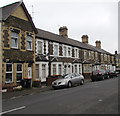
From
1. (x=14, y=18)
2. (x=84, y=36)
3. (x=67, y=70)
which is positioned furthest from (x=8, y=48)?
(x=84, y=36)

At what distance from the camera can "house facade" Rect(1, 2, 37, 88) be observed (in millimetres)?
15614

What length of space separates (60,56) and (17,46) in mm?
9942

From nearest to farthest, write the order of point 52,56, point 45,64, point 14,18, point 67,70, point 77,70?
point 14,18 → point 45,64 → point 52,56 → point 67,70 → point 77,70

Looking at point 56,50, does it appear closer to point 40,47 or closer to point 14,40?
point 40,47

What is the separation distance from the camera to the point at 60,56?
25.8 metres

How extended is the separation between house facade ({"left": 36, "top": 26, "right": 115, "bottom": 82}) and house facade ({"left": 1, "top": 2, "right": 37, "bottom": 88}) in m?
2.24

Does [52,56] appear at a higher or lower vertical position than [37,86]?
higher

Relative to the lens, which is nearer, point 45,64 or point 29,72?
point 29,72

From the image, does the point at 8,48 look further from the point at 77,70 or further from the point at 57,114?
the point at 77,70

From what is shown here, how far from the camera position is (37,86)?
18.0 m

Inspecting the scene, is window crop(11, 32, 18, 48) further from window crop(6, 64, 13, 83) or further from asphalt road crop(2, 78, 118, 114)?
asphalt road crop(2, 78, 118, 114)

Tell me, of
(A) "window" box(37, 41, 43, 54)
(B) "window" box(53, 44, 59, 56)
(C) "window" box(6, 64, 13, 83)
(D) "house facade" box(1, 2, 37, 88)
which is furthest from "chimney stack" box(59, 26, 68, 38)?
(C) "window" box(6, 64, 13, 83)

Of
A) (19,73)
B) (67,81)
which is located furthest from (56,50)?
(67,81)

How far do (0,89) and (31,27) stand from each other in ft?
27.7
